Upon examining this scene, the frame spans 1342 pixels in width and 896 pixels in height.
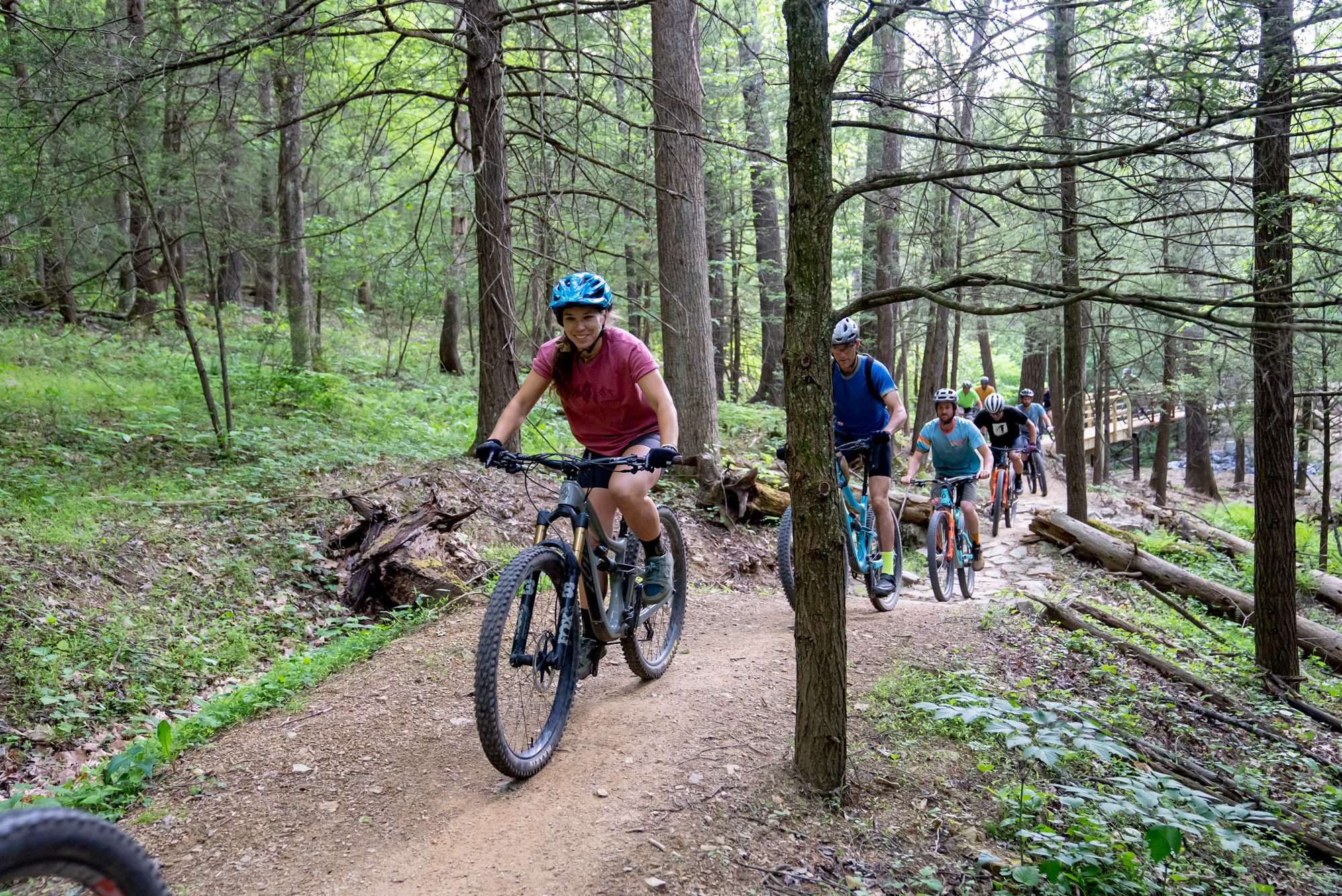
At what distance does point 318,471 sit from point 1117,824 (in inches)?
334

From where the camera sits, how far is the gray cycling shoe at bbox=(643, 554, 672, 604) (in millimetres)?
4926

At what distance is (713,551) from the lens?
31.7 feet

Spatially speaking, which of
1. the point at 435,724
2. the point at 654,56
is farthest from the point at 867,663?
the point at 654,56

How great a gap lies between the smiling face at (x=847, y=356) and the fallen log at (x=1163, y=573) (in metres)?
5.63

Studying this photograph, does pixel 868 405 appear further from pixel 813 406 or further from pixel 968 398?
pixel 968 398

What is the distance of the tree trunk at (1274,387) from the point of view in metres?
5.10

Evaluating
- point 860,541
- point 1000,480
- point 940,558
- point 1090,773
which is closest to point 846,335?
point 860,541

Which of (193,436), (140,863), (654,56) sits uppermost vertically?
(654,56)

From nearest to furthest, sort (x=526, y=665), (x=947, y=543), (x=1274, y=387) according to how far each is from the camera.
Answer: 1. (x=526, y=665)
2. (x=1274, y=387)
3. (x=947, y=543)

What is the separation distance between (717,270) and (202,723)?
17185mm

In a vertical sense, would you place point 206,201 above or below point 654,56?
below

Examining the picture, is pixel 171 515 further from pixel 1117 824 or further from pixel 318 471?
pixel 1117 824

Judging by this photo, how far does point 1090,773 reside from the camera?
4.28m

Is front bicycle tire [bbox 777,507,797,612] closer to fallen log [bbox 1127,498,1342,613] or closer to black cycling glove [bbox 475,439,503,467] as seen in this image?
black cycling glove [bbox 475,439,503,467]
